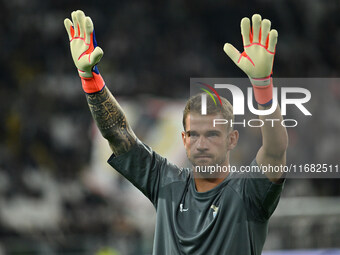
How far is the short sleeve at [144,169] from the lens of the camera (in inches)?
132

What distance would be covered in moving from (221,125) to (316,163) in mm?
8036

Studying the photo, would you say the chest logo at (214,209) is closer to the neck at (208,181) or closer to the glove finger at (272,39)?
the neck at (208,181)

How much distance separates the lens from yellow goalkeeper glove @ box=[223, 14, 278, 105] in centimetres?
278

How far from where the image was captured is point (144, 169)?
3361mm

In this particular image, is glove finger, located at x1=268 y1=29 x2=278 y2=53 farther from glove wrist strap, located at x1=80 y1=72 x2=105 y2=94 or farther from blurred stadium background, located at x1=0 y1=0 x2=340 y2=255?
blurred stadium background, located at x1=0 y1=0 x2=340 y2=255

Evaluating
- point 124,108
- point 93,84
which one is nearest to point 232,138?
point 93,84

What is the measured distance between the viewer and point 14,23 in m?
13.0

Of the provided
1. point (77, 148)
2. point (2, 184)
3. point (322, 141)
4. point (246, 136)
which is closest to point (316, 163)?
point (322, 141)

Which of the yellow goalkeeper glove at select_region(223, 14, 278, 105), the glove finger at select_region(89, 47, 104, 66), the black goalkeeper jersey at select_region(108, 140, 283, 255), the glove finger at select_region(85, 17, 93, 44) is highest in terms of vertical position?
the glove finger at select_region(85, 17, 93, 44)

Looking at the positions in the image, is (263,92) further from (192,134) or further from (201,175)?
(201,175)

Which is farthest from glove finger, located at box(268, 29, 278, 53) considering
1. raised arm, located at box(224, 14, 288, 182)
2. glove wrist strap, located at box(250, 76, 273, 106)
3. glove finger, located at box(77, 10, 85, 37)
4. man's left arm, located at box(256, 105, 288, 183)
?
glove finger, located at box(77, 10, 85, 37)

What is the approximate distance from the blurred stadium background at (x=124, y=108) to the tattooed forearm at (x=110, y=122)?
17.7 feet

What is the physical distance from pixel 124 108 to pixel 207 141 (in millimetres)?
8145

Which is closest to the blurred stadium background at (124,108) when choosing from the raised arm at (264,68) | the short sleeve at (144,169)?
the short sleeve at (144,169)
